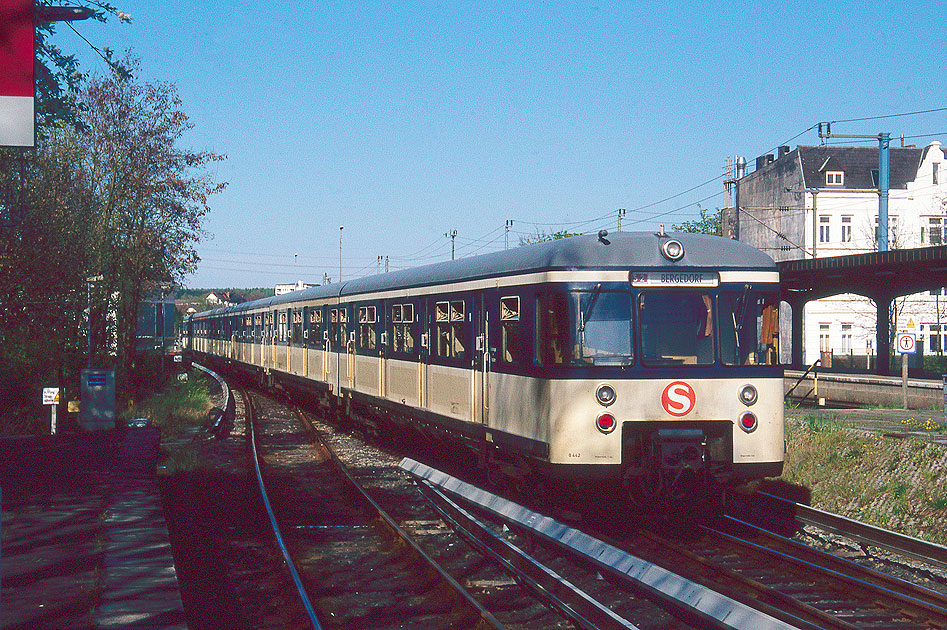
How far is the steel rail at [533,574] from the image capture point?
21.3 ft

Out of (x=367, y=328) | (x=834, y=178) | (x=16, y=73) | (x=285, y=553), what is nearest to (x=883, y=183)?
(x=834, y=178)

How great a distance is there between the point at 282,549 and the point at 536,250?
386cm

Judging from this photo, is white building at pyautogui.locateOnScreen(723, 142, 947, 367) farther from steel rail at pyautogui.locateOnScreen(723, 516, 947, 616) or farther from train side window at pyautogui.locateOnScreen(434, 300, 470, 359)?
steel rail at pyautogui.locateOnScreen(723, 516, 947, 616)

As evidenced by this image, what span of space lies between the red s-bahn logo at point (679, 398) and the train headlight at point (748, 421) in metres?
0.51

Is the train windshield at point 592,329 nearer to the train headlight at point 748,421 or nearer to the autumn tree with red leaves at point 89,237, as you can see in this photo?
the train headlight at point 748,421

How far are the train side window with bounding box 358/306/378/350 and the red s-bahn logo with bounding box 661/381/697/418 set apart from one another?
8.02 m

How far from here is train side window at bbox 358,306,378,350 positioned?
1662cm

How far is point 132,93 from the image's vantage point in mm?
28062

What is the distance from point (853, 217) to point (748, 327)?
162 feet

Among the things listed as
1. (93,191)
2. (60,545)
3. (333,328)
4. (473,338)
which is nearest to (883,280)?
(333,328)

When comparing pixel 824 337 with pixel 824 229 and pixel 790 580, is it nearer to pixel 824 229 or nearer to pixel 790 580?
pixel 824 229

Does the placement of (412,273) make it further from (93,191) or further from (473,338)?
(93,191)

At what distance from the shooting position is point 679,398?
9.22m

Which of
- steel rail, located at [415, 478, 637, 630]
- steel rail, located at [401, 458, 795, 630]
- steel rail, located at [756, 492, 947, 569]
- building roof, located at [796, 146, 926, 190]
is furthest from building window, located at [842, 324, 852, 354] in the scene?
steel rail, located at [401, 458, 795, 630]
